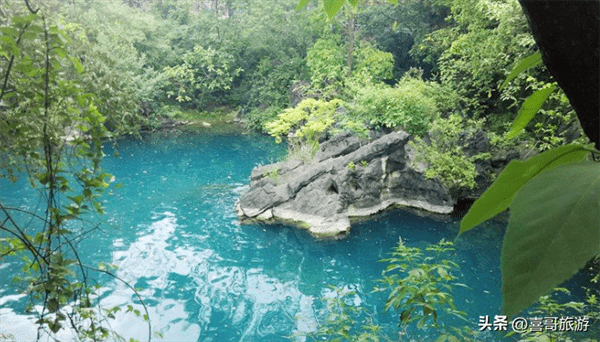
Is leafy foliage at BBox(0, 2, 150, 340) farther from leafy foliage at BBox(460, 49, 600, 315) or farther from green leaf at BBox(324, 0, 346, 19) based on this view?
leafy foliage at BBox(460, 49, 600, 315)

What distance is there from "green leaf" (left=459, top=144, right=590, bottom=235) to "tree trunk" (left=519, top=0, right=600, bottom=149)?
23mm

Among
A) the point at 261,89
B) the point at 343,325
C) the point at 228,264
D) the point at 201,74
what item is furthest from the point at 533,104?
the point at 201,74

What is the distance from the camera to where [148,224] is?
807cm

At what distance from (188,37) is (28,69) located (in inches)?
736

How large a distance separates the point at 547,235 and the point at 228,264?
22.3ft

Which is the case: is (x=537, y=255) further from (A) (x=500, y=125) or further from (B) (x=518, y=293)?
(A) (x=500, y=125)

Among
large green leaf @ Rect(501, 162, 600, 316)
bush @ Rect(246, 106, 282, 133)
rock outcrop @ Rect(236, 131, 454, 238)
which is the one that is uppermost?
bush @ Rect(246, 106, 282, 133)

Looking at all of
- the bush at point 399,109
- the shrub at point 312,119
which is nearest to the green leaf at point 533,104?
the bush at point 399,109

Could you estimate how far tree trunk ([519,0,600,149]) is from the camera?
0.25 m

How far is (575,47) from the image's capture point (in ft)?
0.84

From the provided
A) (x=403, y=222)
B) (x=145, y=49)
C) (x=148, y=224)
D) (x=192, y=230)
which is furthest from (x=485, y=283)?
(x=145, y=49)

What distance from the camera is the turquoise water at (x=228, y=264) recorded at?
5.25m

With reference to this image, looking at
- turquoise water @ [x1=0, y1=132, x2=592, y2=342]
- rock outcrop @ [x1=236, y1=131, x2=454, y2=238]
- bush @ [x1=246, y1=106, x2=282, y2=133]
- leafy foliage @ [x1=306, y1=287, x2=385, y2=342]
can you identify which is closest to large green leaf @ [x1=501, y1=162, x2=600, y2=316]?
leafy foliage @ [x1=306, y1=287, x2=385, y2=342]

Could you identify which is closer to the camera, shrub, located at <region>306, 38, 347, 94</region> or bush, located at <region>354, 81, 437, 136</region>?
bush, located at <region>354, 81, 437, 136</region>
